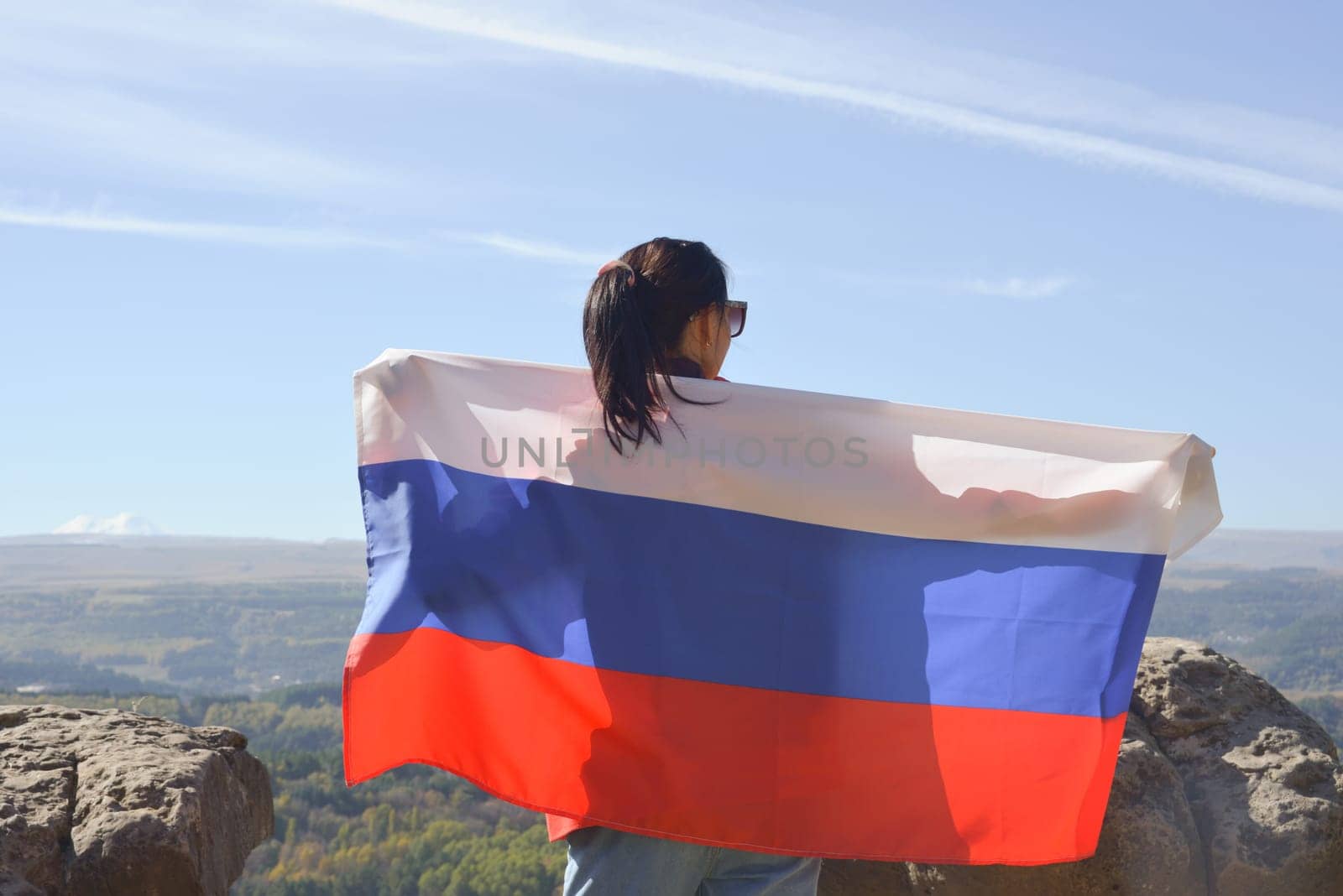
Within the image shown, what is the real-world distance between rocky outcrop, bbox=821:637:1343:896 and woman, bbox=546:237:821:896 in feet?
4.41

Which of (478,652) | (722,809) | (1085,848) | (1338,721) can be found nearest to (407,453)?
(478,652)

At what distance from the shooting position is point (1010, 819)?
3447 millimetres

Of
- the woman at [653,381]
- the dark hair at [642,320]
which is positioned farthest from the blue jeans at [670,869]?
the dark hair at [642,320]

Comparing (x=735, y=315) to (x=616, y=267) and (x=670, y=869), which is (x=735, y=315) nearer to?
(x=616, y=267)

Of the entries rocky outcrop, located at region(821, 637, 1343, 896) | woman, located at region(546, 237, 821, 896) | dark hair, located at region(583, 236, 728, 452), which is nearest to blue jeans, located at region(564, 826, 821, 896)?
woman, located at region(546, 237, 821, 896)

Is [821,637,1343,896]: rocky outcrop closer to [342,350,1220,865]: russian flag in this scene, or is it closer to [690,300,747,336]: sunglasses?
[342,350,1220,865]: russian flag

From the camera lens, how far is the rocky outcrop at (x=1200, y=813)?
4.10 meters

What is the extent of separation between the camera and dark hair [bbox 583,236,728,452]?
3131 mm

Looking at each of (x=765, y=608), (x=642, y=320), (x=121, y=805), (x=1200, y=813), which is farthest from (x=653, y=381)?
(x=1200, y=813)

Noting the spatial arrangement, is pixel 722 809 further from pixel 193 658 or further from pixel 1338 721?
pixel 193 658

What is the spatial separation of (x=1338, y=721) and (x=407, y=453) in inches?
533

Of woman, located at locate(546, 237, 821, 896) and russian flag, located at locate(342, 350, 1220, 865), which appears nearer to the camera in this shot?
woman, located at locate(546, 237, 821, 896)

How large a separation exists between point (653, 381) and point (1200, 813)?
2624mm

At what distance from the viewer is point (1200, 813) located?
169 inches
